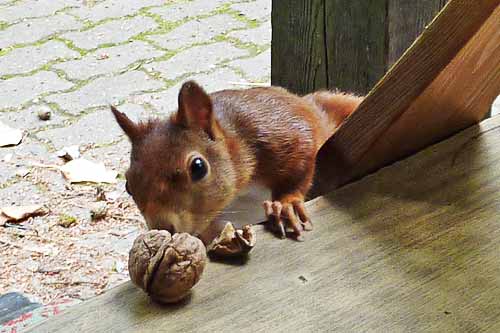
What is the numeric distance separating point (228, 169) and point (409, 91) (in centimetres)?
49

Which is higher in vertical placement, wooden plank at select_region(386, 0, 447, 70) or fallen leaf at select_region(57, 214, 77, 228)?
wooden plank at select_region(386, 0, 447, 70)

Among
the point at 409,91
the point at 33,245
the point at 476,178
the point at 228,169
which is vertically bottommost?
the point at 33,245

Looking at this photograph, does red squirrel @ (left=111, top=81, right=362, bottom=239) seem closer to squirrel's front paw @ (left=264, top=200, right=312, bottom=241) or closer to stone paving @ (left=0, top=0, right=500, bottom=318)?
squirrel's front paw @ (left=264, top=200, right=312, bottom=241)

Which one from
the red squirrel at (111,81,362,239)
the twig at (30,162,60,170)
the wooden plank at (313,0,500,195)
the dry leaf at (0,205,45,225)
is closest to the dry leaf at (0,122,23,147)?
the twig at (30,162,60,170)

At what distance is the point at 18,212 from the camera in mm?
2562

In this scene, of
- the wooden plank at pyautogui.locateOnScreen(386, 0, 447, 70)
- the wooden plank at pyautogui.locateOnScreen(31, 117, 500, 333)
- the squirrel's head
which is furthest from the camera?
the wooden plank at pyautogui.locateOnScreen(386, 0, 447, 70)

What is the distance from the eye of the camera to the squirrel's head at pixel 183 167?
1.28 meters

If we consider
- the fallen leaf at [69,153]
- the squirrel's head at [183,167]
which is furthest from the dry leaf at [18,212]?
the squirrel's head at [183,167]

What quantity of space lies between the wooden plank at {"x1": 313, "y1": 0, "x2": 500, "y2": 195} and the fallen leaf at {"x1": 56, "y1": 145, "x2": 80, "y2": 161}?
1710mm

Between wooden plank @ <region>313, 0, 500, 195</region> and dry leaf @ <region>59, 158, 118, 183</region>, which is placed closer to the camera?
wooden plank @ <region>313, 0, 500, 195</region>

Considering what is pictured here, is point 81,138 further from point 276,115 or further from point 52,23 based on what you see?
point 276,115

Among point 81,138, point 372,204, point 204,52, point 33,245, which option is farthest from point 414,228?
point 204,52

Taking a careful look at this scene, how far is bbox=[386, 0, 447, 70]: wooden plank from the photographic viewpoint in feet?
5.22

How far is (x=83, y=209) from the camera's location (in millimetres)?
2562
